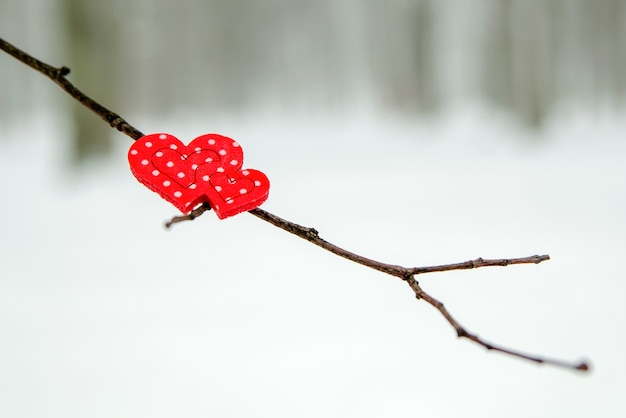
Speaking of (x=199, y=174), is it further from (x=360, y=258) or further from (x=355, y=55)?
(x=355, y=55)

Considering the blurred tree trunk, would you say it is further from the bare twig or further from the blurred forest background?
the bare twig

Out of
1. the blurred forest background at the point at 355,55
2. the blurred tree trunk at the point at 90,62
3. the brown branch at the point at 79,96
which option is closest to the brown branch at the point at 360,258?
the brown branch at the point at 79,96

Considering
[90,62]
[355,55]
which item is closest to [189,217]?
[90,62]

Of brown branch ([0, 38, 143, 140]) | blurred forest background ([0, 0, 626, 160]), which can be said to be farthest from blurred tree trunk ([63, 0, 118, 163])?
brown branch ([0, 38, 143, 140])

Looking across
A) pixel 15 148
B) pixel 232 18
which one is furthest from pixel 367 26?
pixel 15 148

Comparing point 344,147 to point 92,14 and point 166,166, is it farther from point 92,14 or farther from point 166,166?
point 166,166

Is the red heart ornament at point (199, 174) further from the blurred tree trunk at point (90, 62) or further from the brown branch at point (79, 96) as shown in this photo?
the blurred tree trunk at point (90, 62)

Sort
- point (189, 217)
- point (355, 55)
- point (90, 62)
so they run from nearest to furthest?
point (189, 217)
point (90, 62)
point (355, 55)
